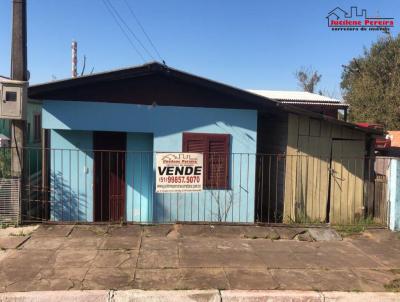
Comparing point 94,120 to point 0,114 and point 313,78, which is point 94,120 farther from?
point 313,78

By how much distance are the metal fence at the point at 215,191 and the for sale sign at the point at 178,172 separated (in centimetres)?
102

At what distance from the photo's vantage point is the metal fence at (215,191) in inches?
377

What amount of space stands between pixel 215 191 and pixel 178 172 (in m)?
1.54

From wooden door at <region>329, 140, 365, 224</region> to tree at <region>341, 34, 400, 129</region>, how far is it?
23579mm

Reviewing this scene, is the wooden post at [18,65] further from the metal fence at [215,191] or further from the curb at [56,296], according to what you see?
the curb at [56,296]

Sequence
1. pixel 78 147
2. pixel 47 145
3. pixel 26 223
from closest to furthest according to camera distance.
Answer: pixel 26 223
pixel 78 147
pixel 47 145

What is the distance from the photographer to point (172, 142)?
31.3 feet

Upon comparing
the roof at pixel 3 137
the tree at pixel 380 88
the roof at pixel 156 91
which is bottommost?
the roof at pixel 3 137

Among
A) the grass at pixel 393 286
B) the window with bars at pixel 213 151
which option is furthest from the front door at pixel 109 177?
the grass at pixel 393 286

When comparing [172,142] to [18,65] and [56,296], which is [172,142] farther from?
[56,296]

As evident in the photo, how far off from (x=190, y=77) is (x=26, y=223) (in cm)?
444

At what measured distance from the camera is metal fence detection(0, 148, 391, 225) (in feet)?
31.4

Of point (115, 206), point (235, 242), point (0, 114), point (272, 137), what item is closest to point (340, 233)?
point (235, 242)

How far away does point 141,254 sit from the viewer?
6742mm
